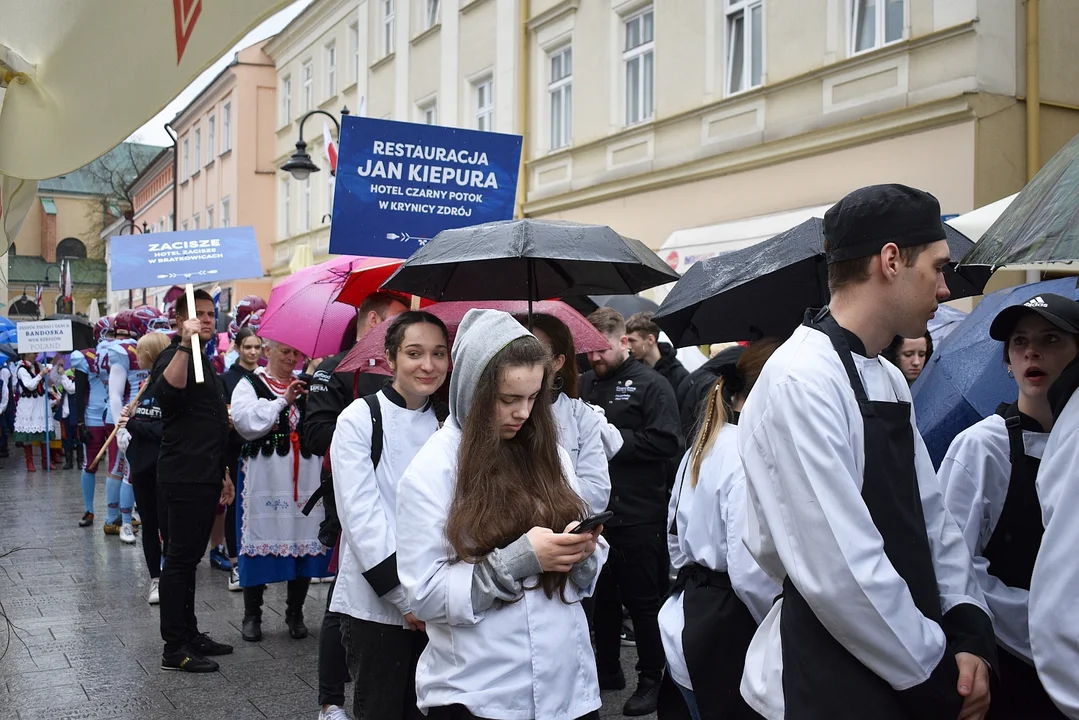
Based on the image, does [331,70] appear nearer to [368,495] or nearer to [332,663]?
[332,663]

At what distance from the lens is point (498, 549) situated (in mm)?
2857

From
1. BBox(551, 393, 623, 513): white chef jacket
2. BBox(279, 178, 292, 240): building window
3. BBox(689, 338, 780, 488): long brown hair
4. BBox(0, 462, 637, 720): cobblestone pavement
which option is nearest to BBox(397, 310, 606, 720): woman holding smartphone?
BBox(689, 338, 780, 488): long brown hair

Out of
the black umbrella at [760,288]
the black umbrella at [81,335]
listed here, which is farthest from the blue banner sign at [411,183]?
the black umbrella at [81,335]

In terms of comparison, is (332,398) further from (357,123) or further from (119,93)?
(119,93)

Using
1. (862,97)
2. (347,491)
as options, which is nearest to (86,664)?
(347,491)

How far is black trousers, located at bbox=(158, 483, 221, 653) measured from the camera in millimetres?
6004

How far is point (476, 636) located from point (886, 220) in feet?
4.81

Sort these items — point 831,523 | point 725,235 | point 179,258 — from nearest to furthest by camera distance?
point 831,523, point 179,258, point 725,235

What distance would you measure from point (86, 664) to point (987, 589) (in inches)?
205

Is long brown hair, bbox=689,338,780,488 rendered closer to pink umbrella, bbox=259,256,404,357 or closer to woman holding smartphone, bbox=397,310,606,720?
woman holding smartphone, bbox=397,310,606,720

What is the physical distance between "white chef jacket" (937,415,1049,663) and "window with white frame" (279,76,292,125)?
32.8 metres

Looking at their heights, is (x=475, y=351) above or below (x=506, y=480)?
above

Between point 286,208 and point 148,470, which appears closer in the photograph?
point 148,470

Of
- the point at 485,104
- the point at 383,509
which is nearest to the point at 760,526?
the point at 383,509
